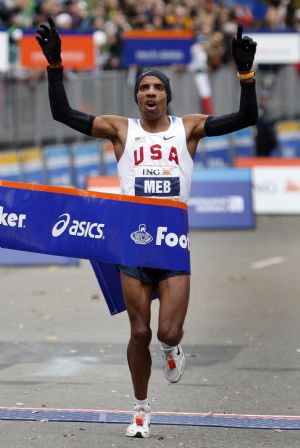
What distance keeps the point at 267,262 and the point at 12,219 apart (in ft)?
30.1

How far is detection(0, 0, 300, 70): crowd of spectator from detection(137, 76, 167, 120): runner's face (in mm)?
15456

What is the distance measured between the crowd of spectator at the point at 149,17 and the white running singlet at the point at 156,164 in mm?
15514

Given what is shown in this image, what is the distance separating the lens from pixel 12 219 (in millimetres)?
8625

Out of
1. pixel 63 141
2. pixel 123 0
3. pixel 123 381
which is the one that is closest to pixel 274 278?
pixel 123 381

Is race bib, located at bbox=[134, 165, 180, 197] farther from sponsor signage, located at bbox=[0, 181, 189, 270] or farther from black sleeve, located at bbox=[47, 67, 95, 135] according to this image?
black sleeve, located at bbox=[47, 67, 95, 135]

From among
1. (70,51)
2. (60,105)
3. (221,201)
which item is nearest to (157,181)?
(60,105)

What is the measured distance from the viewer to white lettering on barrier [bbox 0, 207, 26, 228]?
8.61 m

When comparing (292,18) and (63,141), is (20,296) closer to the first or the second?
(63,141)

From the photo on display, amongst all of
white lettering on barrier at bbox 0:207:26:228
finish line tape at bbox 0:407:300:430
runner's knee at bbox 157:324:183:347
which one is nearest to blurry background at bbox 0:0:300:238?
finish line tape at bbox 0:407:300:430

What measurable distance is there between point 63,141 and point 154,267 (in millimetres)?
20557

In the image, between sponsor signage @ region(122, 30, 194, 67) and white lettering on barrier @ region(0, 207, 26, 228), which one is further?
sponsor signage @ region(122, 30, 194, 67)

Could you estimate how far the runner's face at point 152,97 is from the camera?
8414mm

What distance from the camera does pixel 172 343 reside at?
27.1 feet

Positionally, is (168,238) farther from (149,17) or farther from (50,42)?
(149,17)
